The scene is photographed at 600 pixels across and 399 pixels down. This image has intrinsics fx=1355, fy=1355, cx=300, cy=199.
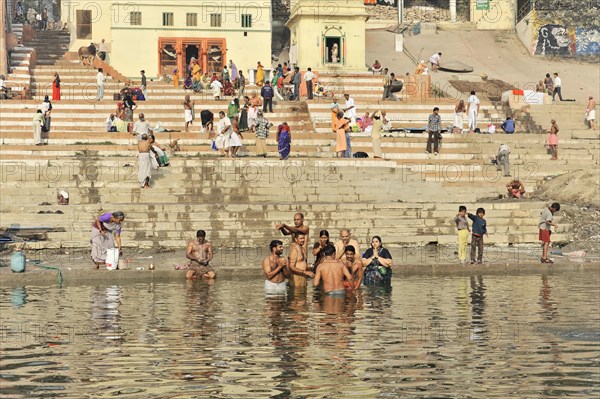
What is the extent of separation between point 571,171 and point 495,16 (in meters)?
25.2

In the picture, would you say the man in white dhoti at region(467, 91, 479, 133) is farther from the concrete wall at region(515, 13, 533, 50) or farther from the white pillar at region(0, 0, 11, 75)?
the concrete wall at region(515, 13, 533, 50)

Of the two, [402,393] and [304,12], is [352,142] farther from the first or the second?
[402,393]

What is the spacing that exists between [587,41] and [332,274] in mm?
37165

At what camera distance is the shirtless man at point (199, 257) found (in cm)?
2211

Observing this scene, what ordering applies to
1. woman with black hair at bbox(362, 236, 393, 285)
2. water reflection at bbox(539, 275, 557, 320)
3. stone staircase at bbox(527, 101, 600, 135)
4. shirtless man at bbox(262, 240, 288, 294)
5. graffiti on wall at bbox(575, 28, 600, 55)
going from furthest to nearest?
1. graffiti on wall at bbox(575, 28, 600, 55)
2. stone staircase at bbox(527, 101, 600, 135)
3. woman with black hair at bbox(362, 236, 393, 285)
4. shirtless man at bbox(262, 240, 288, 294)
5. water reflection at bbox(539, 275, 557, 320)

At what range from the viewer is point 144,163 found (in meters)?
28.6

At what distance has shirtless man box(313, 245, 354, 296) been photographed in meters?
19.8

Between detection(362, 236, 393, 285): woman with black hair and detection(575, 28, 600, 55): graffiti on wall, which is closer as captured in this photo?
detection(362, 236, 393, 285): woman with black hair

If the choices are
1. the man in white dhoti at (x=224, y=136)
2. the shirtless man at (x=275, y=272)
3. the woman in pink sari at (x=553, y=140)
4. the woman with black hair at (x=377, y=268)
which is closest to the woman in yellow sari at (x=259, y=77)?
the man in white dhoti at (x=224, y=136)

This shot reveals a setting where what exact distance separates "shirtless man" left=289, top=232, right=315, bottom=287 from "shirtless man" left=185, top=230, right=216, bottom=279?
175cm

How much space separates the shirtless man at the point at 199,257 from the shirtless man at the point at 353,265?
9.11 ft

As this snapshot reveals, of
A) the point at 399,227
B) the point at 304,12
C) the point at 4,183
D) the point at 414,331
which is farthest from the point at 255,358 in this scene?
the point at 304,12

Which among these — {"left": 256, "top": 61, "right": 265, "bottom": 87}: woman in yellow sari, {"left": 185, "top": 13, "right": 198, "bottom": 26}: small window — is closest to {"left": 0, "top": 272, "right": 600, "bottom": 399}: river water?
{"left": 256, "top": 61, "right": 265, "bottom": 87}: woman in yellow sari

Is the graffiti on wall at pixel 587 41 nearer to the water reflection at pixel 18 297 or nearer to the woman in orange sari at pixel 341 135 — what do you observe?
the woman in orange sari at pixel 341 135
